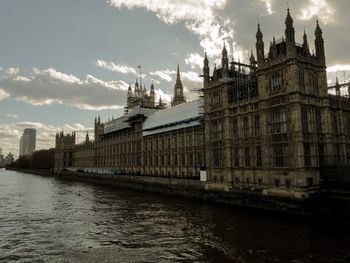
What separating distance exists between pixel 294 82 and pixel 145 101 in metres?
88.3

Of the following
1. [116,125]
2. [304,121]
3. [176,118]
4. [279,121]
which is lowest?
[304,121]

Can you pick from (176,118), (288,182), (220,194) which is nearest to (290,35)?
(288,182)

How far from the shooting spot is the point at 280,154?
43562 millimetres

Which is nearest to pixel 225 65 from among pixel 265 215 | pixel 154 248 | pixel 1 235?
pixel 265 215

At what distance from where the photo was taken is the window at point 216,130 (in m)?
55.3

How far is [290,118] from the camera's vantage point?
41.8 metres

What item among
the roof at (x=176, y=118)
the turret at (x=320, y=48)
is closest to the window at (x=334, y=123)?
the turret at (x=320, y=48)

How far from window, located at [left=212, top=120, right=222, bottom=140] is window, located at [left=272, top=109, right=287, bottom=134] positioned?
490 inches

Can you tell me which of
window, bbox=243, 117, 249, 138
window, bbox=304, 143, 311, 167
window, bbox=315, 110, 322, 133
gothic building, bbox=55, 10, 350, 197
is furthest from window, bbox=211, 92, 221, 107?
window, bbox=304, 143, 311, 167

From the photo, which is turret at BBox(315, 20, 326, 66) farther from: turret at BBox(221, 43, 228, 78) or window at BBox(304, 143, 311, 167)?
turret at BBox(221, 43, 228, 78)

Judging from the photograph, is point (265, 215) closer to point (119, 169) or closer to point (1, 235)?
point (1, 235)

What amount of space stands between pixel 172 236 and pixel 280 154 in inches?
824

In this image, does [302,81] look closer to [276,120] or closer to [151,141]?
[276,120]

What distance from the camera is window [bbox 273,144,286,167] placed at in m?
43.0
